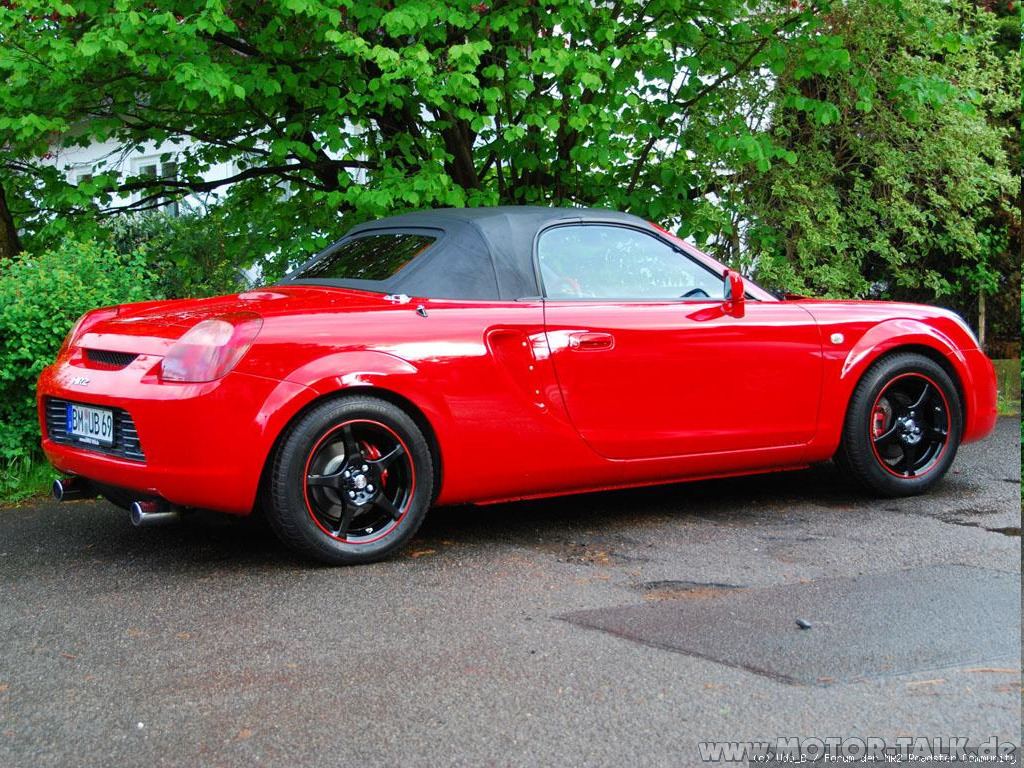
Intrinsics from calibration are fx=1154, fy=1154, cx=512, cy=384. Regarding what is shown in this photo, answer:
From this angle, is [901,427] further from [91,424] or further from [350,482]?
[91,424]

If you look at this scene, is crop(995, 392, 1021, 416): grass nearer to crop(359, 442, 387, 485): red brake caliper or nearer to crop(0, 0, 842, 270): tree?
crop(0, 0, 842, 270): tree

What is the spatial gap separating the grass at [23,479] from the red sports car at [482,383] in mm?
1135

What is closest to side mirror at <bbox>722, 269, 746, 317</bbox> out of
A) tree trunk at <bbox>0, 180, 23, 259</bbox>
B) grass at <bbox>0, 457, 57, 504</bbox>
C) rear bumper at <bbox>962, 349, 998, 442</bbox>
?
rear bumper at <bbox>962, 349, 998, 442</bbox>

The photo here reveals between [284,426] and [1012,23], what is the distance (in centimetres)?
1149

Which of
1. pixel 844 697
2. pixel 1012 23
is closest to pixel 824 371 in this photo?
pixel 844 697

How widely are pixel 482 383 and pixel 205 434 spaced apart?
1.15 metres

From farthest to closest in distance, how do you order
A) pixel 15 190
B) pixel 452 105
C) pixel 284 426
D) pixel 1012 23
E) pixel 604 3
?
pixel 1012 23 < pixel 15 190 < pixel 604 3 < pixel 452 105 < pixel 284 426

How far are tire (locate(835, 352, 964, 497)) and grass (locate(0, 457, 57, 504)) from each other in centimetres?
409

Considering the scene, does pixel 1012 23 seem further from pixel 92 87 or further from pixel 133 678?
pixel 133 678

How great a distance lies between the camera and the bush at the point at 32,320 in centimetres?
601

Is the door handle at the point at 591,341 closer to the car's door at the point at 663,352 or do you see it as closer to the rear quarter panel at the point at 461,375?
the car's door at the point at 663,352

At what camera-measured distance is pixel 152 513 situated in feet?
14.3

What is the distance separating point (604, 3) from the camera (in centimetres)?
811

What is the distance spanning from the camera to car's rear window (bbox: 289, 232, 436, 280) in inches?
202
